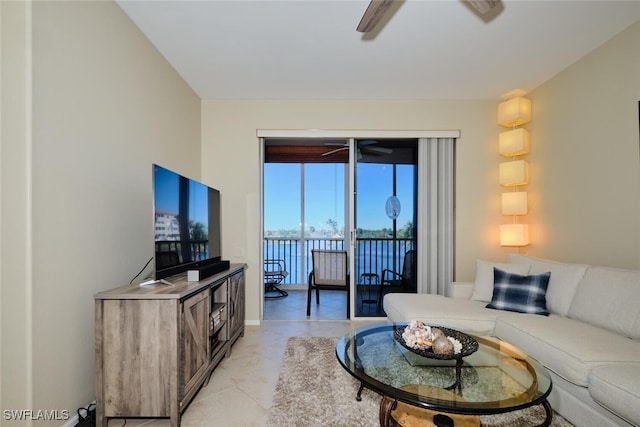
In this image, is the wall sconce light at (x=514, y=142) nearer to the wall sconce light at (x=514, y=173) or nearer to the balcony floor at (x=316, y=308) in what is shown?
the wall sconce light at (x=514, y=173)

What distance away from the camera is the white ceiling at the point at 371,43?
2.13 meters

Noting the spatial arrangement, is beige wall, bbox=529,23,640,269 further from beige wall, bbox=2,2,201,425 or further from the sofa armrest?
beige wall, bbox=2,2,201,425

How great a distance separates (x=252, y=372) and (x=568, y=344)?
2133mm

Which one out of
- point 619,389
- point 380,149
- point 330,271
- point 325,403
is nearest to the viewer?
point 619,389

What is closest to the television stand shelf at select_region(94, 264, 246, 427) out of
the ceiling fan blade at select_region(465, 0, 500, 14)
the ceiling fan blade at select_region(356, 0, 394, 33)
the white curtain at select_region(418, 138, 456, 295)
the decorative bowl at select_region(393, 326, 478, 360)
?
the decorative bowl at select_region(393, 326, 478, 360)

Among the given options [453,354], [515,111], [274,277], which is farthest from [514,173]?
[274,277]

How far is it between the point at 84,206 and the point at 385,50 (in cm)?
250

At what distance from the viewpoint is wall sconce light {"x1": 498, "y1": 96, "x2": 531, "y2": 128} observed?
10.9ft

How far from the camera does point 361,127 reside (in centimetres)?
369

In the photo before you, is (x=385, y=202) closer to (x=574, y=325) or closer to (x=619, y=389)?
(x=574, y=325)

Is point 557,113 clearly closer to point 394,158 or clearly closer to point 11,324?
point 394,158

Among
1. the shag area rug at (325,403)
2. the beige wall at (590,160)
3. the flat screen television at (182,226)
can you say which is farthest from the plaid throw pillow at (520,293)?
the flat screen television at (182,226)

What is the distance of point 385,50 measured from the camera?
Result: 8.64ft

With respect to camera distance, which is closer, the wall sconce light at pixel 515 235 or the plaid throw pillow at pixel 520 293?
the plaid throw pillow at pixel 520 293
